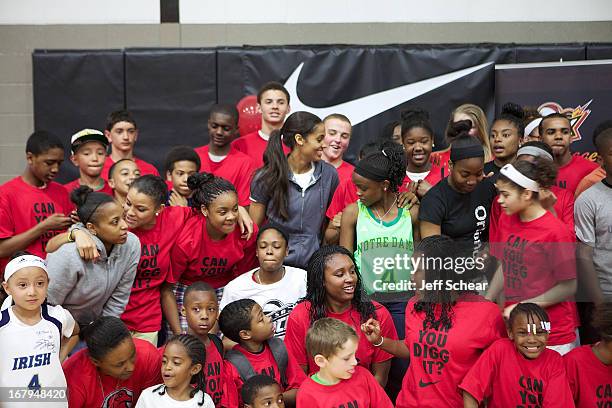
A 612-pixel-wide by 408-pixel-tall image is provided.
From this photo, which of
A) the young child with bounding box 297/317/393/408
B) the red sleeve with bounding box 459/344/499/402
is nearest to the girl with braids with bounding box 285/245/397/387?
the young child with bounding box 297/317/393/408

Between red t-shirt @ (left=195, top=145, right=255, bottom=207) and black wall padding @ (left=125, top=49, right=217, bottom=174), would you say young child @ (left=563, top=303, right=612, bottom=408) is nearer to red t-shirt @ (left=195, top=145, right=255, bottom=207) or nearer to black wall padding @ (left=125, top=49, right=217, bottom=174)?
red t-shirt @ (left=195, top=145, right=255, bottom=207)

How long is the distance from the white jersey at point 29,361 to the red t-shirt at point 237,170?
211cm

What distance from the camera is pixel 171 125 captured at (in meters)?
8.14

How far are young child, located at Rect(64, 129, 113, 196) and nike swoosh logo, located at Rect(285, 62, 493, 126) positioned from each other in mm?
2570

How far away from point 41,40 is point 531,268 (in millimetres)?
5604

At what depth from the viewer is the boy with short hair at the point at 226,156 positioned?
629cm

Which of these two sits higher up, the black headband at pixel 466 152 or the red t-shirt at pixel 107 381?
the black headband at pixel 466 152

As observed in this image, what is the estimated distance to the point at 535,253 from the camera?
15.1ft

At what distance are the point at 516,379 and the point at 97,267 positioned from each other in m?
2.31

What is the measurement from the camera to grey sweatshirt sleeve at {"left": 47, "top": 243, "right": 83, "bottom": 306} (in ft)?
15.1

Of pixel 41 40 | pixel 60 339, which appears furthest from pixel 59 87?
pixel 60 339

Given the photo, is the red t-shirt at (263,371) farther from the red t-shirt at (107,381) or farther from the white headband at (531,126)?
the white headband at (531,126)

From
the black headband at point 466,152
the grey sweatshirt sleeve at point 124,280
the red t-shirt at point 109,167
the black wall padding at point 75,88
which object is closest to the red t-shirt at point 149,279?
the grey sweatshirt sleeve at point 124,280

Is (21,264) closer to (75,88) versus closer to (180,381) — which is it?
(180,381)
